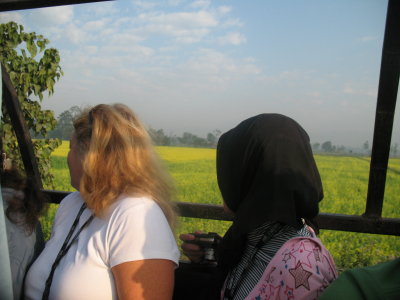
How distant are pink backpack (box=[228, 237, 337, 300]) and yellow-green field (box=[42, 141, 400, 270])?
69 centimetres

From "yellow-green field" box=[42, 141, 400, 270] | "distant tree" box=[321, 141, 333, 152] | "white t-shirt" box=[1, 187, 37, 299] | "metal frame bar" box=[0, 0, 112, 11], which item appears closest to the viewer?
"white t-shirt" box=[1, 187, 37, 299]

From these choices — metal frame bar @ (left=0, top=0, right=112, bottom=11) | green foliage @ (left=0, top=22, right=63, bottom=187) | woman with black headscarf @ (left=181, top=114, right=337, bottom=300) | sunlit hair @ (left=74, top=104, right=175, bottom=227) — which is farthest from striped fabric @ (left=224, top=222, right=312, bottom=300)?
green foliage @ (left=0, top=22, right=63, bottom=187)

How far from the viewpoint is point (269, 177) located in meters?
1.39

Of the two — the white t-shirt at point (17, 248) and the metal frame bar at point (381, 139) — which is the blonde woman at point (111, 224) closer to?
the white t-shirt at point (17, 248)

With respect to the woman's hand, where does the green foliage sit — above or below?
above

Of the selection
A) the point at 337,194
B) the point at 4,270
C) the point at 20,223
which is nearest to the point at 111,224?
the point at 4,270

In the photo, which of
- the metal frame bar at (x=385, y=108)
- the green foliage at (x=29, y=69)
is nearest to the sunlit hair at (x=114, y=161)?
the metal frame bar at (x=385, y=108)

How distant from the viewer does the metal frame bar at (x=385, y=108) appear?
5.42 feet

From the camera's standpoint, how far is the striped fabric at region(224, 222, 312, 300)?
4.58 feet

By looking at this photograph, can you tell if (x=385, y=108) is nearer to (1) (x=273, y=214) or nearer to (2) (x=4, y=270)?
(1) (x=273, y=214)

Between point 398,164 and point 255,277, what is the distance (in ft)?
23.6

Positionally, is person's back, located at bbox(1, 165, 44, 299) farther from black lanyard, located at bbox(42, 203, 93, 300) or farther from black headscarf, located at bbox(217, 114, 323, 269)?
black headscarf, located at bbox(217, 114, 323, 269)

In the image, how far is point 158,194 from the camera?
1.67m

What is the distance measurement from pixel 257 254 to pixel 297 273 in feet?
0.88
